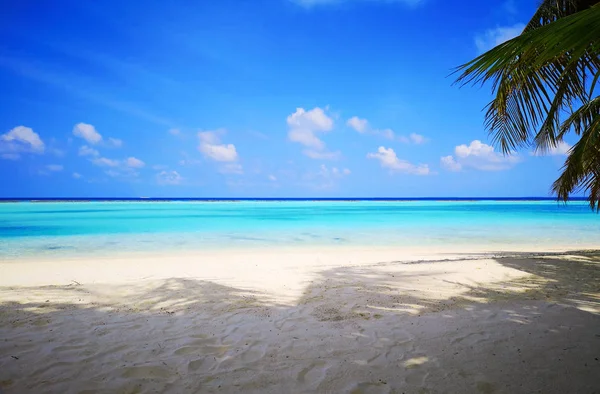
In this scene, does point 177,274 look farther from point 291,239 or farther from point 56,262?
point 291,239

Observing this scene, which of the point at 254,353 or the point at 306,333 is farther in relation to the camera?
the point at 306,333

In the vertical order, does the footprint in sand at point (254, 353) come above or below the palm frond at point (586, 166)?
A: below

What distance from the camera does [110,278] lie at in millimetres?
5918

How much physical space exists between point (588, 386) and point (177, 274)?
20.6 feet

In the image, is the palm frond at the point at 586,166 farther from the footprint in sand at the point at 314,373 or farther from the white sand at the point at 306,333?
the footprint in sand at the point at 314,373

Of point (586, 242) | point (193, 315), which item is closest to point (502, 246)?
point (586, 242)

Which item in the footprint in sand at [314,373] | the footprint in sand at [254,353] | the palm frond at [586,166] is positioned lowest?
the footprint in sand at [254,353]

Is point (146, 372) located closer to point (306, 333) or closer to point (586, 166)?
point (306, 333)

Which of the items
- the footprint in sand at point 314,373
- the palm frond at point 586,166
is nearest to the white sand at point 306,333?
the footprint in sand at point 314,373

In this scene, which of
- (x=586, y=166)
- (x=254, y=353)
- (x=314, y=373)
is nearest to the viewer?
(x=314, y=373)

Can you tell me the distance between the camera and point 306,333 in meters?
3.12

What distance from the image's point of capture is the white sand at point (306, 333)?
224 cm

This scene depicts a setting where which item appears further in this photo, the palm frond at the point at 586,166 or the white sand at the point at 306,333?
the palm frond at the point at 586,166

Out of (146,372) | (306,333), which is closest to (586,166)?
(306,333)
